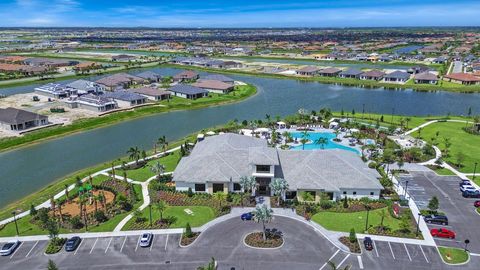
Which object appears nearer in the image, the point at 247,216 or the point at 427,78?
the point at 247,216

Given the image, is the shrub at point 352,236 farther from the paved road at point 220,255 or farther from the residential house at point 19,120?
the residential house at point 19,120

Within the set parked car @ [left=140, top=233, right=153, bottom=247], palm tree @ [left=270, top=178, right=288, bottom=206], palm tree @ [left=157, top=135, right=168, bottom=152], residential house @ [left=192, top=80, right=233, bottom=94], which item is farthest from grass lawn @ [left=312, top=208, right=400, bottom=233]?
residential house @ [left=192, top=80, right=233, bottom=94]

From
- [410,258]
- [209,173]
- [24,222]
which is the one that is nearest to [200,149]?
[209,173]

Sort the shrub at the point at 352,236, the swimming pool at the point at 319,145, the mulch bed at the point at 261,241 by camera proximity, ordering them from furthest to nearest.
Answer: the swimming pool at the point at 319,145
the mulch bed at the point at 261,241
the shrub at the point at 352,236

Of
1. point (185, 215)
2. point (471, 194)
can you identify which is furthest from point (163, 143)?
point (471, 194)

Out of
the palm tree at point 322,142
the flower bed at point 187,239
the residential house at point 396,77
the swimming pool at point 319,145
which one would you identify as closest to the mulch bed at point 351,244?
the flower bed at point 187,239

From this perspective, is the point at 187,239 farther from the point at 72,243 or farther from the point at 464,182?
the point at 464,182
